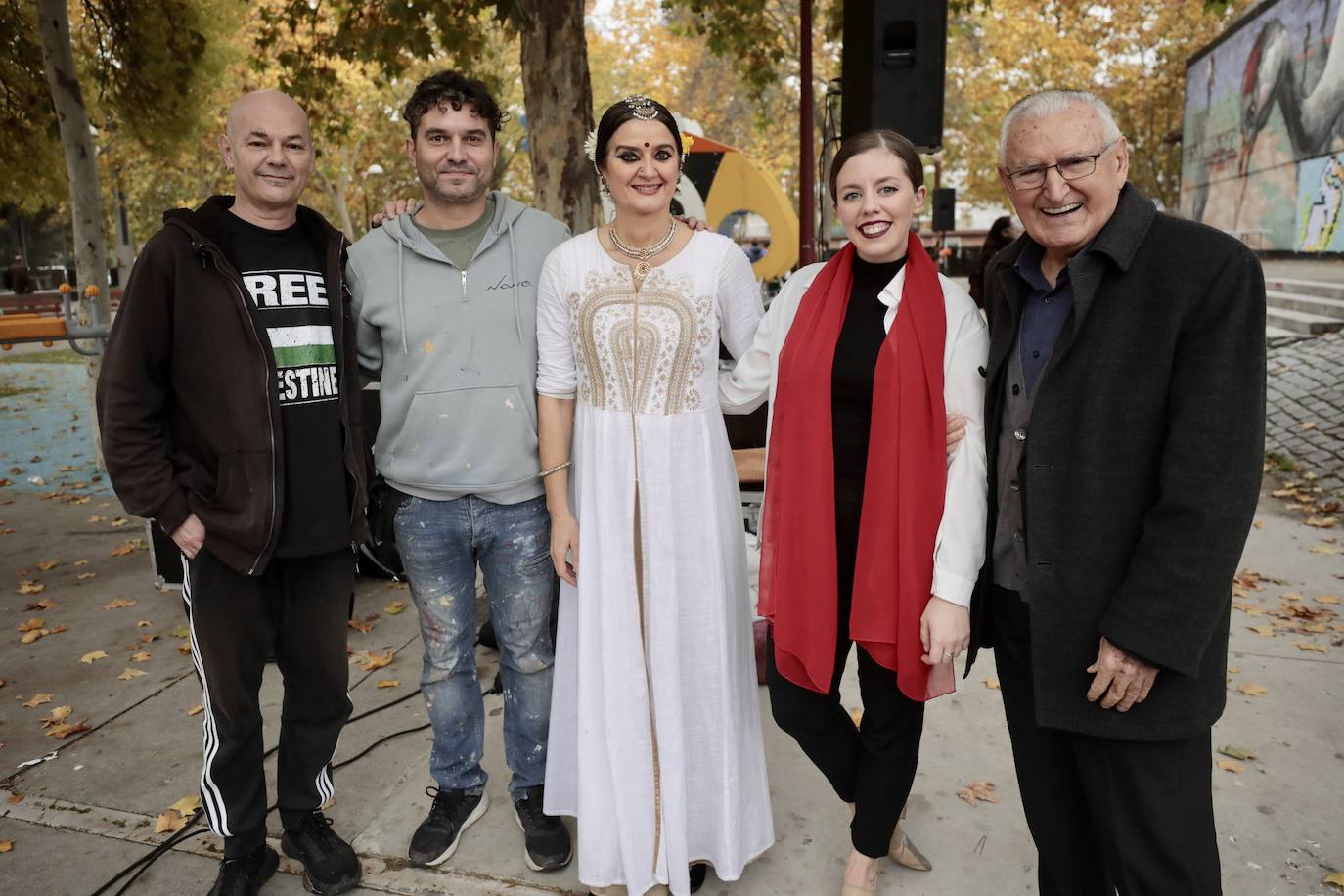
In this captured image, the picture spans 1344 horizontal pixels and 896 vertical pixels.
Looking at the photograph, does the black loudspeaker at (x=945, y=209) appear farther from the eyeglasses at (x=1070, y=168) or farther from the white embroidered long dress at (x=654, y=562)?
the eyeglasses at (x=1070, y=168)

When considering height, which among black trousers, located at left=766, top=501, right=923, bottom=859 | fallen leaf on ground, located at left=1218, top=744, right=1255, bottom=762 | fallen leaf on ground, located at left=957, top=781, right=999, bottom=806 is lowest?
fallen leaf on ground, located at left=957, top=781, right=999, bottom=806

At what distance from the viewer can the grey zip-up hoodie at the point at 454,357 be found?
2430 mm

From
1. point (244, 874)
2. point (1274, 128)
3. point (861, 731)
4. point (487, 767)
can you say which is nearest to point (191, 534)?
point (244, 874)

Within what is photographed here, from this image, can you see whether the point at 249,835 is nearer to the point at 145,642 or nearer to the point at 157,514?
the point at 157,514

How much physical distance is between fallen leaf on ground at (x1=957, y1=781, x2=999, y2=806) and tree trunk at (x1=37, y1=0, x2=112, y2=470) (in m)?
6.90

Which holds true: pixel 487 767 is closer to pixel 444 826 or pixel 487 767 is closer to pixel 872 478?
pixel 444 826

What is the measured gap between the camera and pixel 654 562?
2.31 metres

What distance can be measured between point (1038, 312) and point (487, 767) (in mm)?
2354

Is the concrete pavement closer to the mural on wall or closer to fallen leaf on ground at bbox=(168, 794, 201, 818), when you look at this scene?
fallen leaf on ground at bbox=(168, 794, 201, 818)

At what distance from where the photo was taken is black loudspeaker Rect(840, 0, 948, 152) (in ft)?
15.9

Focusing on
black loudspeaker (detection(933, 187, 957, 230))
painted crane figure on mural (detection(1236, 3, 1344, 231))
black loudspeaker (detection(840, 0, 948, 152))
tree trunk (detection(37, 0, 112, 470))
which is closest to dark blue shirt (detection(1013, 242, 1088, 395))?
black loudspeaker (detection(840, 0, 948, 152))

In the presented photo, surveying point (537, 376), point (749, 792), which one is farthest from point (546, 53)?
point (749, 792)

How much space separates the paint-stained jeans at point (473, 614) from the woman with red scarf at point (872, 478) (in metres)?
0.67

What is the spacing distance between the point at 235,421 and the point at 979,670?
311 cm
